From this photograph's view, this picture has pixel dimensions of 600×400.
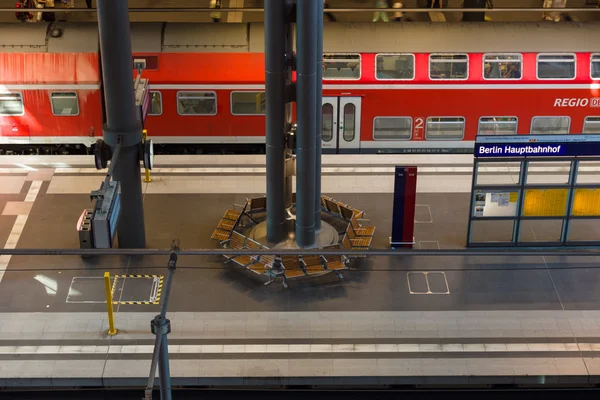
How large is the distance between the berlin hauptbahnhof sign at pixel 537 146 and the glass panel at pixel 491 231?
1.93m

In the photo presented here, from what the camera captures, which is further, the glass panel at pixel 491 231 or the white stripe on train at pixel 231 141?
the white stripe on train at pixel 231 141

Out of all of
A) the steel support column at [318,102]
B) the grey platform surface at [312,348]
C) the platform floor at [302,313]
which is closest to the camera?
the grey platform surface at [312,348]

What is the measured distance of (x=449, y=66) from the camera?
2295cm

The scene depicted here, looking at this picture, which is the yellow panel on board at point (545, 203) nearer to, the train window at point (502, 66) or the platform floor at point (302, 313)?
the platform floor at point (302, 313)

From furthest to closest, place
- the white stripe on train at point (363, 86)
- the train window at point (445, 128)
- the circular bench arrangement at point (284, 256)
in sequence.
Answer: the train window at point (445, 128) → the white stripe on train at point (363, 86) → the circular bench arrangement at point (284, 256)

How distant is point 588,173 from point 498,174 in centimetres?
235

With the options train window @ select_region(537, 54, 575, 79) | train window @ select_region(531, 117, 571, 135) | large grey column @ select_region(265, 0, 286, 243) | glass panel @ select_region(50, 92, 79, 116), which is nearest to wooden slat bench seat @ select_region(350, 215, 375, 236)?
large grey column @ select_region(265, 0, 286, 243)

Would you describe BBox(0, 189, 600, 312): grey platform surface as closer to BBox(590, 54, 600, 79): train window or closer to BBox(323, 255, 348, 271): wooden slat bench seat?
BBox(323, 255, 348, 271): wooden slat bench seat

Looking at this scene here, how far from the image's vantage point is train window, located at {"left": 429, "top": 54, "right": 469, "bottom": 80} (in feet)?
75.2

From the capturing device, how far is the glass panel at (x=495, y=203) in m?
18.1

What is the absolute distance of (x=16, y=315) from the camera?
53.2ft

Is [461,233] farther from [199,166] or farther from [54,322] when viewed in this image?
[54,322]

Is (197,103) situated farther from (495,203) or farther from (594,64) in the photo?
(594,64)

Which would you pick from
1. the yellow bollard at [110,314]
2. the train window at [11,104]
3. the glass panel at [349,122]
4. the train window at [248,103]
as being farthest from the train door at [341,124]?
the yellow bollard at [110,314]
